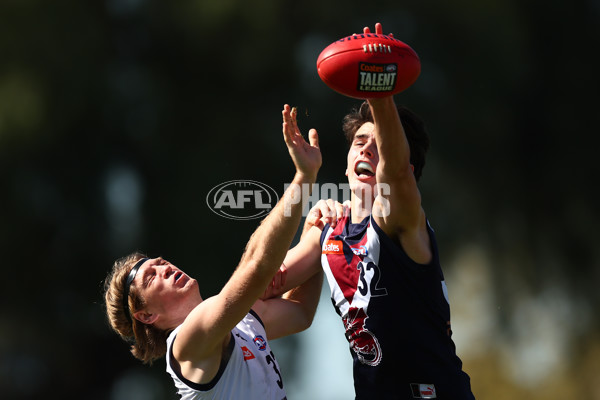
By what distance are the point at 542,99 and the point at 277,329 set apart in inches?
313

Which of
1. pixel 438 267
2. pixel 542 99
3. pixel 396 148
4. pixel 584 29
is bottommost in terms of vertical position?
pixel 438 267

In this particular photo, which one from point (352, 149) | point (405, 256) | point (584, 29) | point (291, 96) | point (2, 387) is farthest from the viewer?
point (584, 29)

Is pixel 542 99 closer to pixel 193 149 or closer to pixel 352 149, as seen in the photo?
pixel 193 149

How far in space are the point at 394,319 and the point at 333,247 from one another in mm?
543

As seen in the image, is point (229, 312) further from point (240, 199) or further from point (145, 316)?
point (240, 199)

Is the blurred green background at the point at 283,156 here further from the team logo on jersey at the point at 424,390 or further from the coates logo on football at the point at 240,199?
the team logo on jersey at the point at 424,390

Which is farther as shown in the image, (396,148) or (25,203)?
(25,203)

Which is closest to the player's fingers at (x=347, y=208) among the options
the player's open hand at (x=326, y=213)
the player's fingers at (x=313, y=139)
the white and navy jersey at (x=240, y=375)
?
the player's open hand at (x=326, y=213)

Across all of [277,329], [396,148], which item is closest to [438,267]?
[396,148]

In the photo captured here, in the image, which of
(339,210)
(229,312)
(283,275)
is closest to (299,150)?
(229,312)

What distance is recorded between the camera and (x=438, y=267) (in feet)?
14.3

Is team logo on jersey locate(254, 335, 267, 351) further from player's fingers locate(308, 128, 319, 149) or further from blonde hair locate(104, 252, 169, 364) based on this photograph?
player's fingers locate(308, 128, 319, 149)

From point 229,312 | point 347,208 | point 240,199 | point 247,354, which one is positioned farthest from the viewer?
point 240,199

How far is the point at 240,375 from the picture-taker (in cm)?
415
